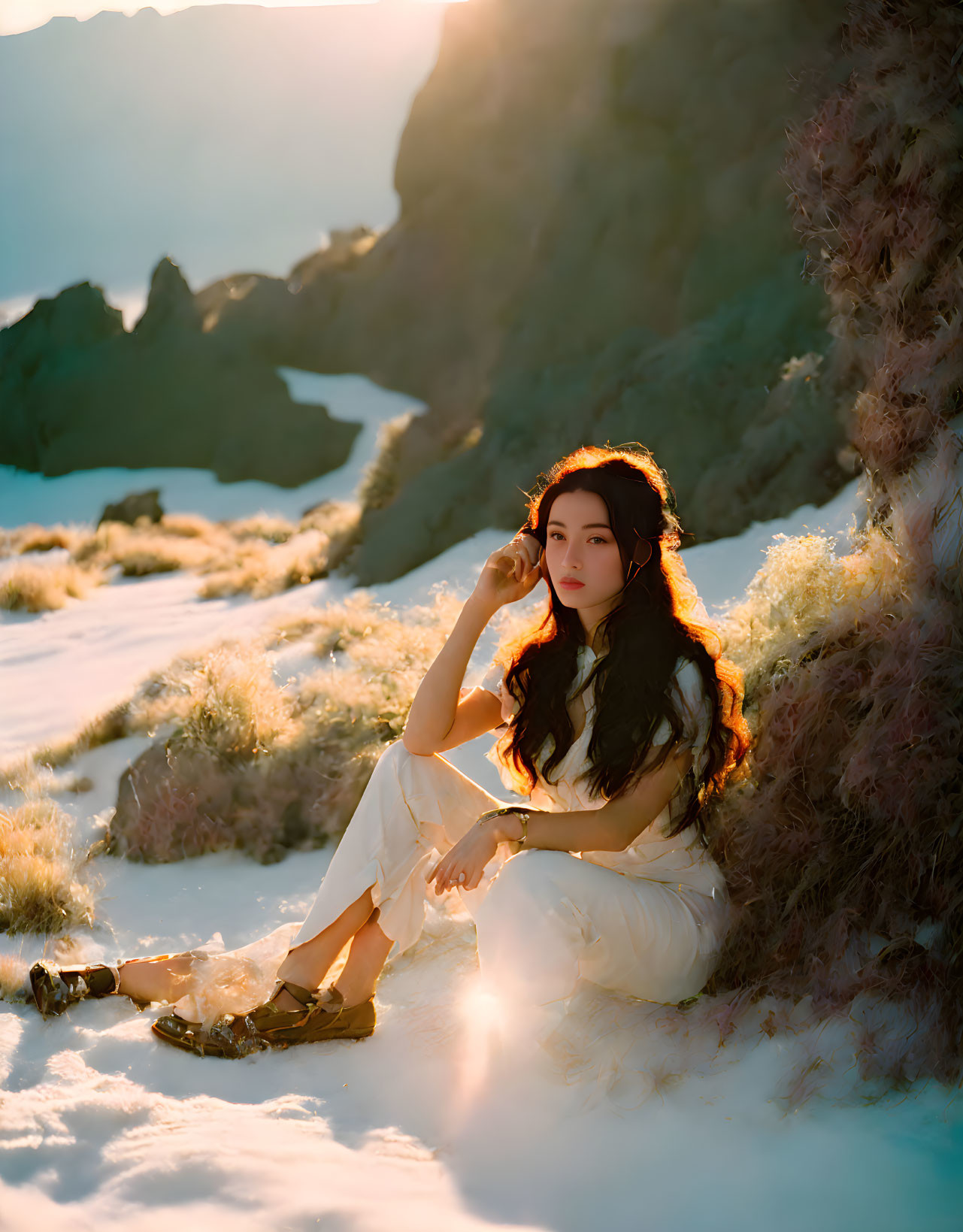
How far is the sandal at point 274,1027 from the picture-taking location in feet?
8.13

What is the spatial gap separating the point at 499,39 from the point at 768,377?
8.03 m

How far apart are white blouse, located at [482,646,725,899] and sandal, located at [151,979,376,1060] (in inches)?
30.0

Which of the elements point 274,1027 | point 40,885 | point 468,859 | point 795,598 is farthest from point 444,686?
point 40,885

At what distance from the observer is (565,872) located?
2057 millimetres

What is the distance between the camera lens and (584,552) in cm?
235

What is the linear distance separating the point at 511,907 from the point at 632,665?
0.63 m

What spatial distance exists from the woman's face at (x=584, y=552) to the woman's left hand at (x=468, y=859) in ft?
1.94

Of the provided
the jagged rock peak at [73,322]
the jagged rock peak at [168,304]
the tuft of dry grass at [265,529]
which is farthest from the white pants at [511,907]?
the jagged rock peak at [73,322]

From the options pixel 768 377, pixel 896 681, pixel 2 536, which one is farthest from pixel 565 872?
pixel 2 536

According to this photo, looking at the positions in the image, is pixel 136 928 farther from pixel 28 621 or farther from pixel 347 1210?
pixel 28 621

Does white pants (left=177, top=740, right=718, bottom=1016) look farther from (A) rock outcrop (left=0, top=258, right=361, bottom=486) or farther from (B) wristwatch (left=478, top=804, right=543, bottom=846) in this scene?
(A) rock outcrop (left=0, top=258, right=361, bottom=486)

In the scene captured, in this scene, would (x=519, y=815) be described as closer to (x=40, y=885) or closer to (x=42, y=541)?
(x=40, y=885)

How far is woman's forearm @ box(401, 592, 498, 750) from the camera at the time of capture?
2.48 m

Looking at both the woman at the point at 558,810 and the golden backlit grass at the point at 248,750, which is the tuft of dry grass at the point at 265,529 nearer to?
A: the golden backlit grass at the point at 248,750
